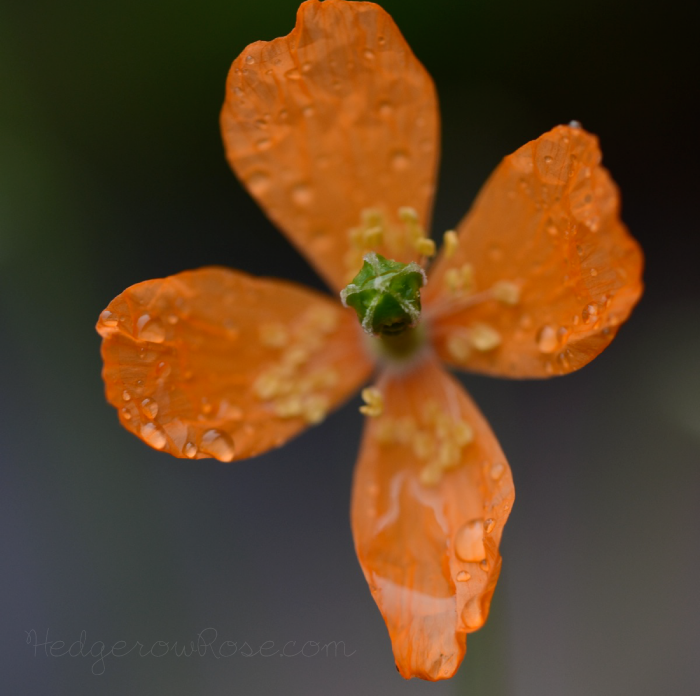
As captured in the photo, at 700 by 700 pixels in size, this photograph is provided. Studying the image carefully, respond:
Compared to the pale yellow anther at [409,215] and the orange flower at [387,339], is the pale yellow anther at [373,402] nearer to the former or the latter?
the orange flower at [387,339]

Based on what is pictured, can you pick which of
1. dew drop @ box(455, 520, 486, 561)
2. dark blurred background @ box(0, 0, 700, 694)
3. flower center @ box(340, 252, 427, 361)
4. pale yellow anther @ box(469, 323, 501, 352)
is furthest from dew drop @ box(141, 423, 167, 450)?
dark blurred background @ box(0, 0, 700, 694)

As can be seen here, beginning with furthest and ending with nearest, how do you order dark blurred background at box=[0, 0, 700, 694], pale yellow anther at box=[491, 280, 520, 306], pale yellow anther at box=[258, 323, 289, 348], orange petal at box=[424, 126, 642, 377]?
1. dark blurred background at box=[0, 0, 700, 694]
2. pale yellow anther at box=[258, 323, 289, 348]
3. pale yellow anther at box=[491, 280, 520, 306]
4. orange petal at box=[424, 126, 642, 377]

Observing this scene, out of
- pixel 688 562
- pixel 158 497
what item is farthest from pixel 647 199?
pixel 158 497

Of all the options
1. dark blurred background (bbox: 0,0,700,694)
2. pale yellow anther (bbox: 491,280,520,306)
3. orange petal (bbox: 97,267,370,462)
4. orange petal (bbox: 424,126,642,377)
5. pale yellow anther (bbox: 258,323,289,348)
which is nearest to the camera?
orange petal (bbox: 424,126,642,377)

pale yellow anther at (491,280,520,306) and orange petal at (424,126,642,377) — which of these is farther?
pale yellow anther at (491,280,520,306)

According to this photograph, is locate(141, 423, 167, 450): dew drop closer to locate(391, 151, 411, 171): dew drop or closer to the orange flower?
the orange flower

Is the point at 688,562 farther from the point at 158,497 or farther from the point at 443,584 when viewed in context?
the point at 158,497

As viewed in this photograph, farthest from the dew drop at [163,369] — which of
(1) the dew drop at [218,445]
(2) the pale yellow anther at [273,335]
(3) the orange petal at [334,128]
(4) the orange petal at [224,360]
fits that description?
(3) the orange petal at [334,128]
